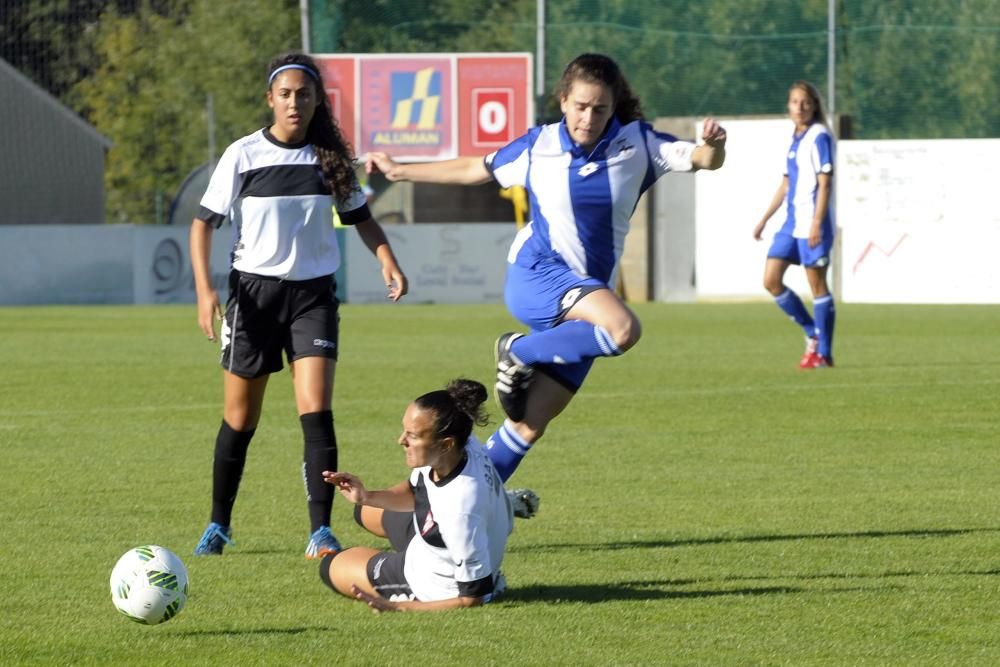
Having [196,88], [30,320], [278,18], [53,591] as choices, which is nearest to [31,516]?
[53,591]

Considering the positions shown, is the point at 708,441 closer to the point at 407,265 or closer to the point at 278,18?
the point at 407,265

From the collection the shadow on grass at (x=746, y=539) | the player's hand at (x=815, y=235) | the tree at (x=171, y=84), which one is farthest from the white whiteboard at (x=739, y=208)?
the shadow on grass at (x=746, y=539)

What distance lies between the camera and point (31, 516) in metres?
7.76

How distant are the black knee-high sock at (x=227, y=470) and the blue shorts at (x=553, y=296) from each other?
1197mm

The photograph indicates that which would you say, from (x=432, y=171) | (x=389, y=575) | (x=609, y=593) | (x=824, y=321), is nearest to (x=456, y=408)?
(x=389, y=575)

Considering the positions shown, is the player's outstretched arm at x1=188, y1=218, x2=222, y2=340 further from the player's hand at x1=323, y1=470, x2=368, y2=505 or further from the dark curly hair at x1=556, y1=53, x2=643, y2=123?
the dark curly hair at x1=556, y1=53, x2=643, y2=123

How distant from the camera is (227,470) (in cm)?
700

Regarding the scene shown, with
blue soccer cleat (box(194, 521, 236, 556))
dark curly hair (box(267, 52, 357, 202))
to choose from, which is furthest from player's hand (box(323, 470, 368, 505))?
dark curly hair (box(267, 52, 357, 202))

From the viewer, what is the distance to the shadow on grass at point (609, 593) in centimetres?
593

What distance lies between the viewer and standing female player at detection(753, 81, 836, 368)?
1457 cm

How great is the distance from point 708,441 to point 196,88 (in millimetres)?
43954

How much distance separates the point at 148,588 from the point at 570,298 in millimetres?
2314

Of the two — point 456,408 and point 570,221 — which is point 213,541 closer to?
point 456,408

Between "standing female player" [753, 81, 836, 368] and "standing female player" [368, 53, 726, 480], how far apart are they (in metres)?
7.54
